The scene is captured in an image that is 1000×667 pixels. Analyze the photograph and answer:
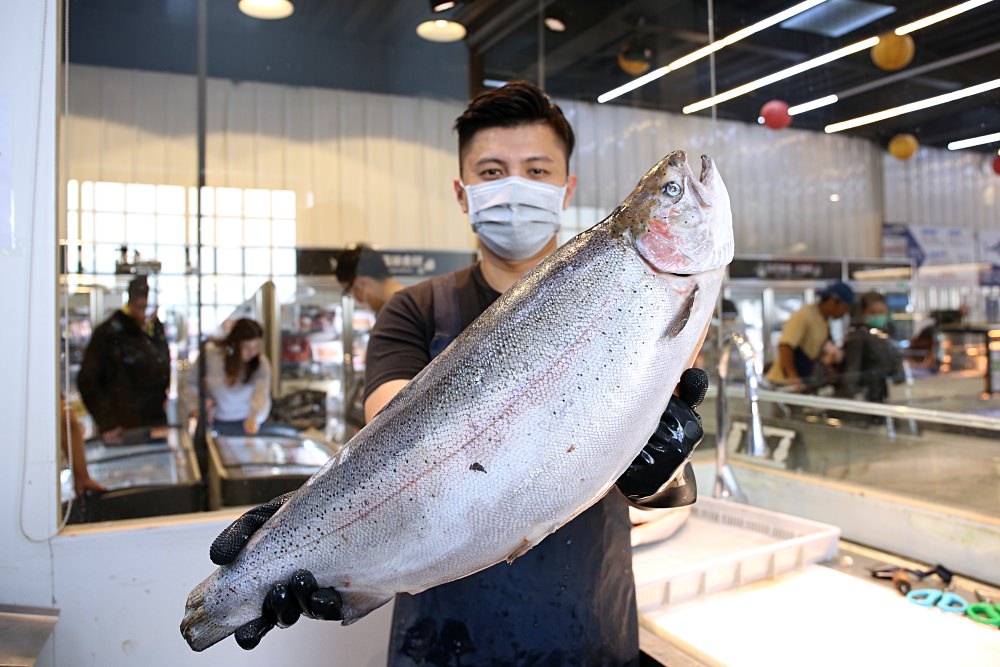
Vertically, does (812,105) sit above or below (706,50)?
below

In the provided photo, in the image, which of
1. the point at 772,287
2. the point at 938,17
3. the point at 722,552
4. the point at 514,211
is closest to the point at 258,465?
the point at 722,552

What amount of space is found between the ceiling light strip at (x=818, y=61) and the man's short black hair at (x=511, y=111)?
185cm

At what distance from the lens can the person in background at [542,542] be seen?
137cm

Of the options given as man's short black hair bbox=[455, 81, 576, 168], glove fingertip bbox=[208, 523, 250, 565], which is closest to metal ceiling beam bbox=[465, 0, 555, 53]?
man's short black hair bbox=[455, 81, 576, 168]

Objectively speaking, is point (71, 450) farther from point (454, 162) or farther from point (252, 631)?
point (454, 162)

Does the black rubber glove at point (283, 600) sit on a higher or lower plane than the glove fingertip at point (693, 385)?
lower

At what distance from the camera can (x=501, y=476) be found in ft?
3.03

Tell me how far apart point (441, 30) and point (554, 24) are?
0.84 meters

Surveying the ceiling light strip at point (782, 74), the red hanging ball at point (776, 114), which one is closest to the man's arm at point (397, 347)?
the ceiling light strip at point (782, 74)

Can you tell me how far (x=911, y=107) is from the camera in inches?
119

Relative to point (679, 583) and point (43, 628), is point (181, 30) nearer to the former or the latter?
point (43, 628)

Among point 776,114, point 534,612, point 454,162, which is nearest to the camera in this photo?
point 534,612

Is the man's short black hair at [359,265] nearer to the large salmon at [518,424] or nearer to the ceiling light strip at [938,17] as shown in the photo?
the ceiling light strip at [938,17]

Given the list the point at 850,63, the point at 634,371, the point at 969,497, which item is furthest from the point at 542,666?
the point at 850,63
